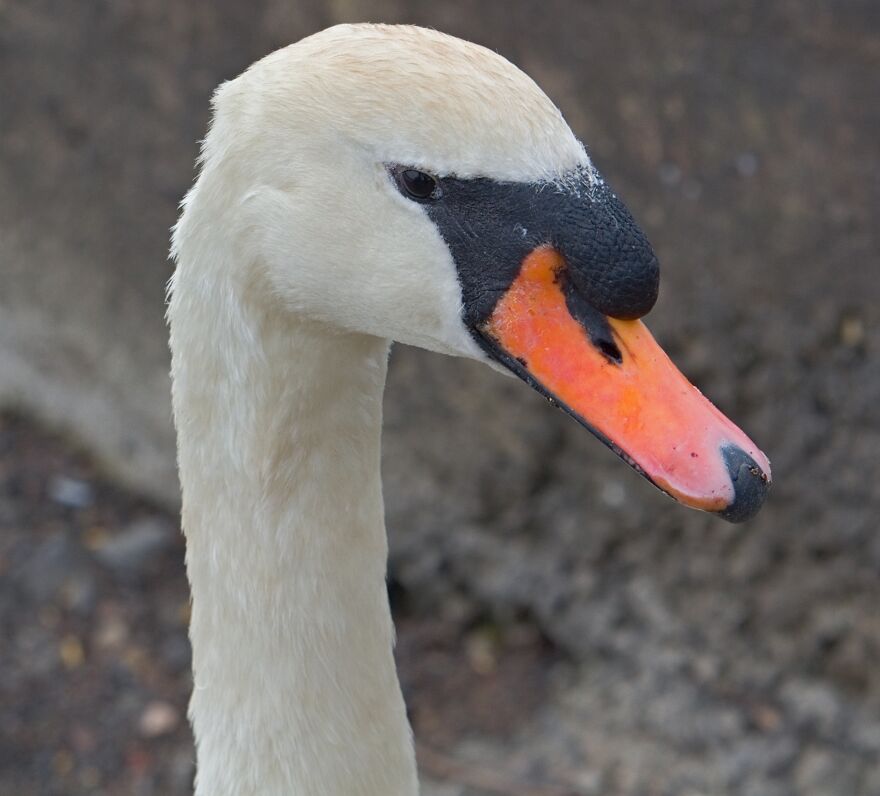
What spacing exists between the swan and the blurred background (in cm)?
194

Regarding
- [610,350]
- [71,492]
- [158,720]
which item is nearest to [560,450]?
[158,720]

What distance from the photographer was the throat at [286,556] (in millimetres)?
1643

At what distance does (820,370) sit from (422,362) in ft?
3.66

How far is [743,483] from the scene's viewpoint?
4.69ft

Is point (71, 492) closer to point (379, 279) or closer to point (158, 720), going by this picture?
point (158, 720)

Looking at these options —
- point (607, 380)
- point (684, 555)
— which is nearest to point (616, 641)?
point (684, 555)

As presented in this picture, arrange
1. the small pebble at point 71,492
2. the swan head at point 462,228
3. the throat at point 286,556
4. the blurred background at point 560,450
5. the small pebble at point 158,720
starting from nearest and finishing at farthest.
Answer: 1. the swan head at point 462,228
2. the throat at point 286,556
3. the blurred background at point 560,450
4. the small pebble at point 158,720
5. the small pebble at point 71,492

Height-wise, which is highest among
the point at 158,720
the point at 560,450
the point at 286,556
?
the point at 286,556

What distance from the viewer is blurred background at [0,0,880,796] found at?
3.38 m

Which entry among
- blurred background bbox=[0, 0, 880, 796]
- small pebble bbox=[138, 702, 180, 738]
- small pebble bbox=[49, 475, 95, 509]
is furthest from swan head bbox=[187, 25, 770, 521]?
small pebble bbox=[49, 475, 95, 509]

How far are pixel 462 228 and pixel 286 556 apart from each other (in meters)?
0.58

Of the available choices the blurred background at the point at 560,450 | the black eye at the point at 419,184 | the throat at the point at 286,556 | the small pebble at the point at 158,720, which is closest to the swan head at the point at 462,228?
the black eye at the point at 419,184

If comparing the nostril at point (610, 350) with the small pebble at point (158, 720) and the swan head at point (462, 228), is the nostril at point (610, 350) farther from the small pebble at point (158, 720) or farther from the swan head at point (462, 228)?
the small pebble at point (158, 720)

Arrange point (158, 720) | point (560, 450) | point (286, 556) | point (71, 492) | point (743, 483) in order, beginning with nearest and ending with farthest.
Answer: point (743, 483) → point (286, 556) → point (560, 450) → point (158, 720) → point (71, 492)
